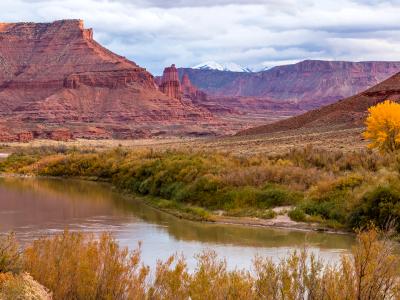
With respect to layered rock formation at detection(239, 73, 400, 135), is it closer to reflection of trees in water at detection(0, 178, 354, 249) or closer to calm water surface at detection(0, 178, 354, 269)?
reflection of trees in water at detection(0, 178, 354, 249)

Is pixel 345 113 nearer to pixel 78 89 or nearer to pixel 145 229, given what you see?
pixel 145 229

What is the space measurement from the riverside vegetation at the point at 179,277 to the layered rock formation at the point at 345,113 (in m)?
55.6

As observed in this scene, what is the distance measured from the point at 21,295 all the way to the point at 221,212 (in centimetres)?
2066

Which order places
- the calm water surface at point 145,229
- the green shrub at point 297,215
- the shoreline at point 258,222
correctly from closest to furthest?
the calm water surface at point 145,229
the shoreline at point 258,222
the green shrub at point 297,215

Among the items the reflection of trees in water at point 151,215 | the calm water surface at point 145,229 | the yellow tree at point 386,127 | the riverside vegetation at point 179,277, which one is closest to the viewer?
the riverside vegetation at point 179,277

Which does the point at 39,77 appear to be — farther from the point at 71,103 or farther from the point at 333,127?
the point at 333,127

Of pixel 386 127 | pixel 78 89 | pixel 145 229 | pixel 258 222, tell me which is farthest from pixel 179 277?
pixel 78 89

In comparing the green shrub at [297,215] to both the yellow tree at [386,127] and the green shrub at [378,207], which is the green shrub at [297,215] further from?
the yellow tree at [386,127]

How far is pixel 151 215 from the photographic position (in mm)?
30500

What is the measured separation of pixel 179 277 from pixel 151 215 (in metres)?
19.7

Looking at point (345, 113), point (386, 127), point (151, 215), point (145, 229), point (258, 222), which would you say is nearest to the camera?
point (145, 229)

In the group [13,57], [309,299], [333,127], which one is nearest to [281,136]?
[333,127]

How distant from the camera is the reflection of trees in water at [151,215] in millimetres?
23016

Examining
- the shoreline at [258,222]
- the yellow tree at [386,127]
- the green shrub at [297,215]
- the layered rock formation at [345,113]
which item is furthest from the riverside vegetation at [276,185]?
the layered rock formation at [345,113]
